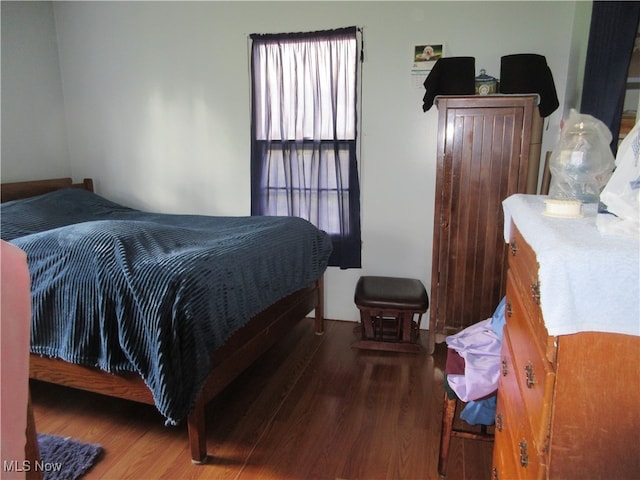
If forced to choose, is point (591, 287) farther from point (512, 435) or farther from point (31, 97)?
point (31, 97)

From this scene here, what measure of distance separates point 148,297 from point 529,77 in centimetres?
224

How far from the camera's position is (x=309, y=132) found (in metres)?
3.08

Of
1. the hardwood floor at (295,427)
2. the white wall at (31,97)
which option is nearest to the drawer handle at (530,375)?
the hardwood floor at (295,427)

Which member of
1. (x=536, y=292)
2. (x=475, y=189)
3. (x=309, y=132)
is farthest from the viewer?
(x=309, y=132)

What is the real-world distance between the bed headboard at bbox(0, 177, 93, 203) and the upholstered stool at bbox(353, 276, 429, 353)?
2515mm

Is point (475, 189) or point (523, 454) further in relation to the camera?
point (475, 189)

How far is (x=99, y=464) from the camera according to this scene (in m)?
1.71

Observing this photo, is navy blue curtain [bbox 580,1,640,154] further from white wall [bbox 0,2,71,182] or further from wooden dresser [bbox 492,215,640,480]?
white wall [bbox 0,2,71,182]

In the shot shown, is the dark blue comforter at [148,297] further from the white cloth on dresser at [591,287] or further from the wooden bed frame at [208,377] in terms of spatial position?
the white cloth on dresser at [591,287]

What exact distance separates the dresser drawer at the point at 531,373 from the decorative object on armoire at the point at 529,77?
164 centimetres

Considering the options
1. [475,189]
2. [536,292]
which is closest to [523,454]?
[536,292]

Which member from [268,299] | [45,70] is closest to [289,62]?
[268,299]

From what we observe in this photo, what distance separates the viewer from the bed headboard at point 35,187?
2990mm

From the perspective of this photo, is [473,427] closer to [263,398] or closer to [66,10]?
[263,398]
